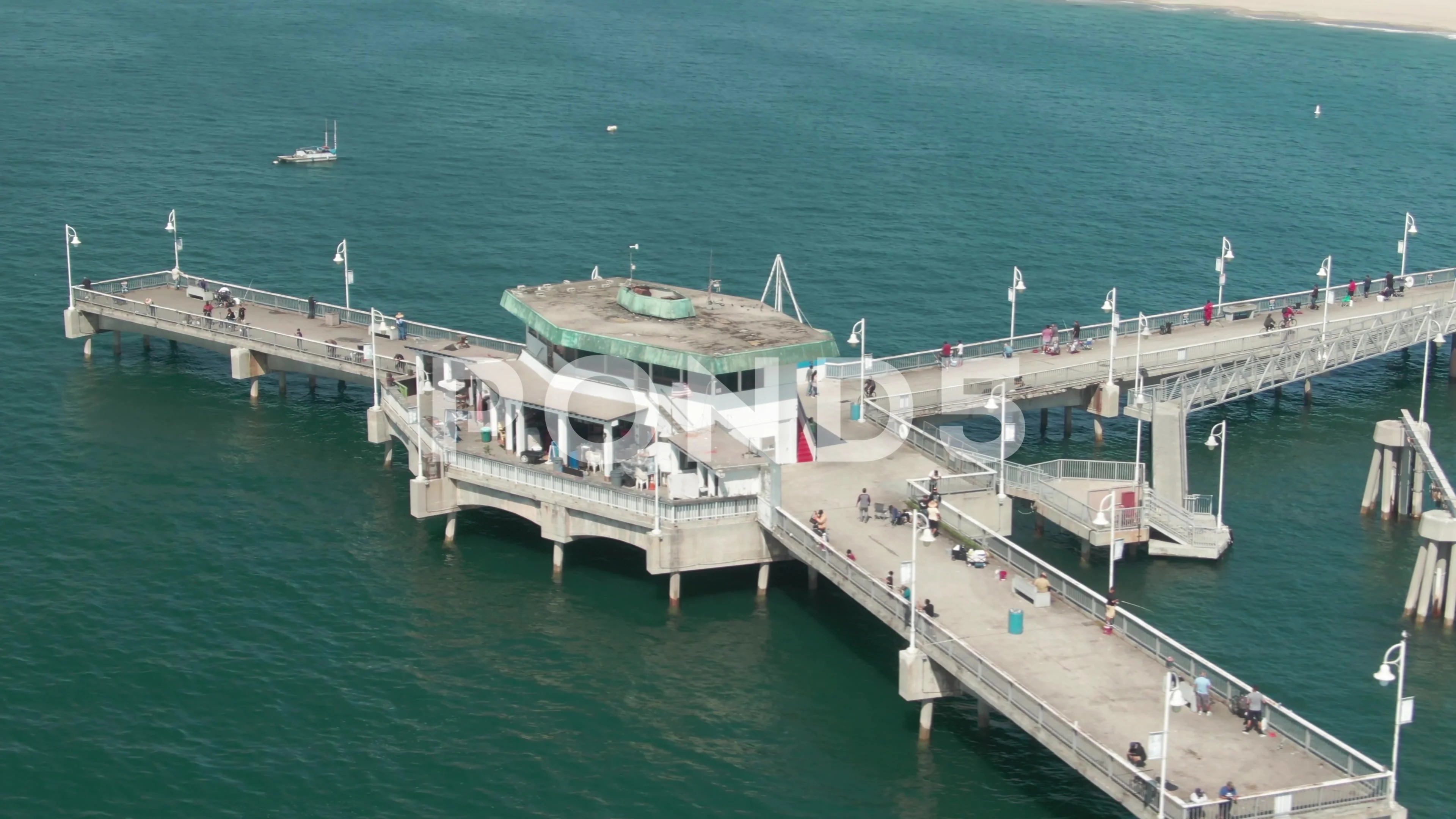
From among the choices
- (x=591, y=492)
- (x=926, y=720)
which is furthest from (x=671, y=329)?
(x=926, y=720)

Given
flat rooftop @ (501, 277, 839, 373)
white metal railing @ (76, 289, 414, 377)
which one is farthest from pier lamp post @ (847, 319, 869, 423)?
white metal railing @ (76, 289, 414, 377)

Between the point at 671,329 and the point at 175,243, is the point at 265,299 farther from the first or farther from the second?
the point at 671,329

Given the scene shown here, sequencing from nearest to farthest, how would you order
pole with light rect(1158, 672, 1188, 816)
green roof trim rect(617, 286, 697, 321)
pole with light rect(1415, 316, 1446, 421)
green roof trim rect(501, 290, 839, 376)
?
1. pole with light rect(1158, 672, 1188, 816)
2. green roof trim rect(501, 290, 839, 376)
3. green roof trim rect(617, 286, 697, 321)
4. pole with light rect(1415, 316, 1446, 421)

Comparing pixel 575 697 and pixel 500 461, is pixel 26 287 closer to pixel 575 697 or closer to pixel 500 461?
pixel 500 461

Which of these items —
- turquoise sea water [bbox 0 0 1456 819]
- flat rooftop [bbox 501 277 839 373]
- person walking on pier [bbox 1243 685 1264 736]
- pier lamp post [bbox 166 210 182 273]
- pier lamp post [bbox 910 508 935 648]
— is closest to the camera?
person walking on pier [bbox 1243 685 1264 736]

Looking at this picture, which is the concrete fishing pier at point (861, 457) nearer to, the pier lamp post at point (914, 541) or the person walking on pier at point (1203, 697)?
the pier lamp post at point (914, 541)

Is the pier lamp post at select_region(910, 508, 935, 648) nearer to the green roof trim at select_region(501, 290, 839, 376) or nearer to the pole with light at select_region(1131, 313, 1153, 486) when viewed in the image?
the green roof trim at select_region(501, 290, 839, 376)
